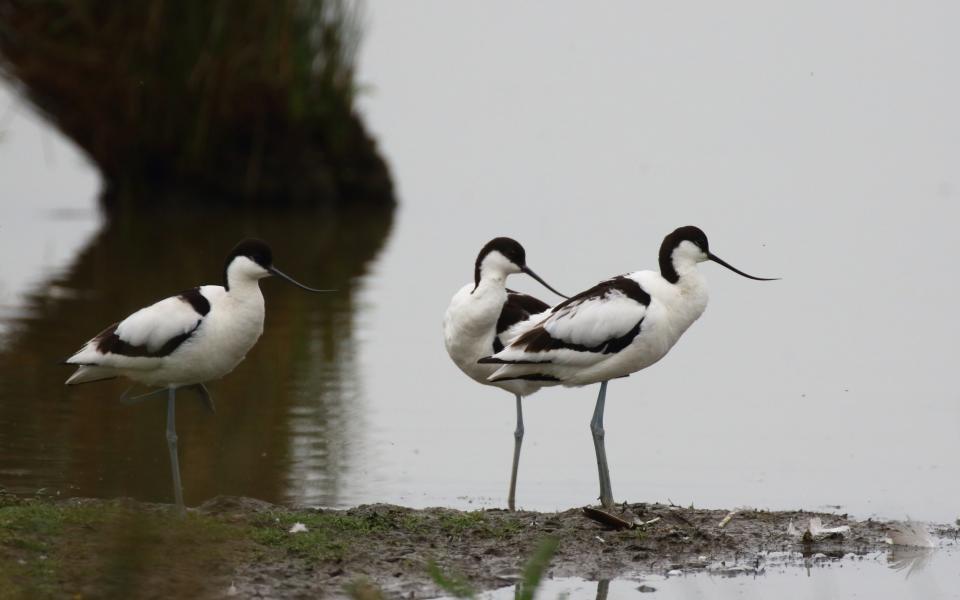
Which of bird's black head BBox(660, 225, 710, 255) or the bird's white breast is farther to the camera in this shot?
the bird's white breast

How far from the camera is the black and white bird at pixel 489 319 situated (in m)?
8.57

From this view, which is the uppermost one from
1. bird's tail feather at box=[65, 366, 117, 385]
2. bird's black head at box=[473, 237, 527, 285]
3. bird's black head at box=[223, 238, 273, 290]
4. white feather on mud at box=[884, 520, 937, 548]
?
bird's black head at box=[473, 237, 527, 285]

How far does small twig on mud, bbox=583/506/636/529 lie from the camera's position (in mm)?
7258

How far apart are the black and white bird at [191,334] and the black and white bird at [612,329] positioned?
4.05ft

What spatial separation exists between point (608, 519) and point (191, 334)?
2.29 meters

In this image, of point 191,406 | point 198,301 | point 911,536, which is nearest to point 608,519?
point 911,536

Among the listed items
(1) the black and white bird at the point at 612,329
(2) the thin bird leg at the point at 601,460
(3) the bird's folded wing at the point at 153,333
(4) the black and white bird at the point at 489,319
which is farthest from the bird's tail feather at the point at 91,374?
(2) the thin bird leg at the point at 601,460

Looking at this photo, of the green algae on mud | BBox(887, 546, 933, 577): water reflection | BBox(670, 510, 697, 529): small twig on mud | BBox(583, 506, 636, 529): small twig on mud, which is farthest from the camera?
BBox(670, 510, 697, 529): small twig on mud

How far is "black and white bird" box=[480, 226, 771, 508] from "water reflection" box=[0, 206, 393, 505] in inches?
55.1

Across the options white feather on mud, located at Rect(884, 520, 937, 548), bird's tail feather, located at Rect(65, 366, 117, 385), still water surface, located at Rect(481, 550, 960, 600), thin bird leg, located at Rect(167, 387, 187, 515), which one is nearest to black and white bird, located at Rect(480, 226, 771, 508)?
still water surface, located at Rect(481, 550, 960, 600)

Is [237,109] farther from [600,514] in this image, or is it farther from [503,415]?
[600,514]

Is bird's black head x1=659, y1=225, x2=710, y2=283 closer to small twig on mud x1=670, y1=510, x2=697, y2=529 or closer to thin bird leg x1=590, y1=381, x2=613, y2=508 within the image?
thin bird leg x1=590, y1=381, x2=613, y2=508

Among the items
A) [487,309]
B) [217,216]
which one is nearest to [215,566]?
[487,309]

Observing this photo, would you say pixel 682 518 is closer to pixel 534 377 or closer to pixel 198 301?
pixel 534 377
